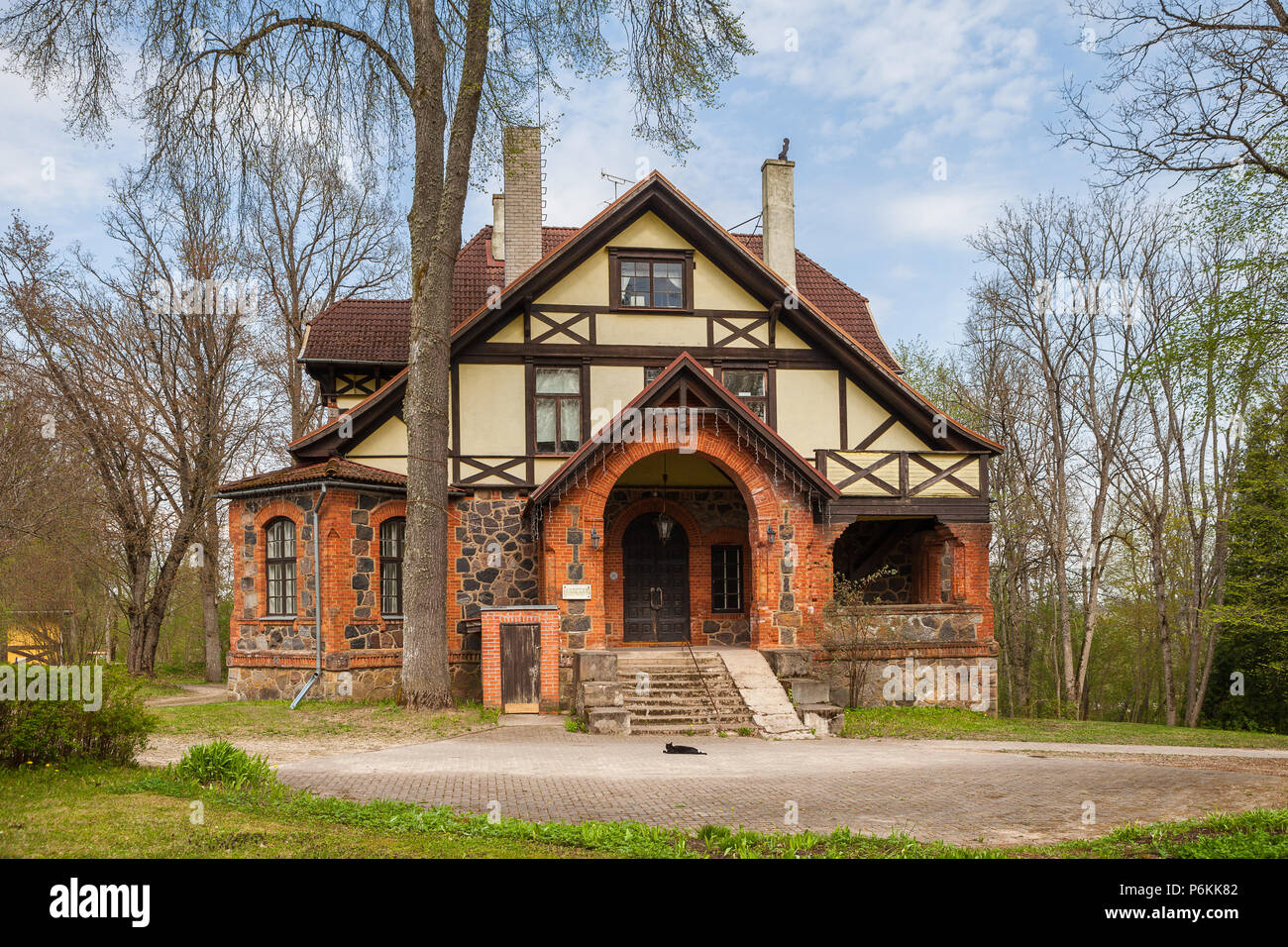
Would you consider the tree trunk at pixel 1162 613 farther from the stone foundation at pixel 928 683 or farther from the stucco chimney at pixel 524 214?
the stucco chimney at pixel 524 214

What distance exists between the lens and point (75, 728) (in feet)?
30.7

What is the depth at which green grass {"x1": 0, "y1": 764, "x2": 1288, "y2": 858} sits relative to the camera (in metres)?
6.48

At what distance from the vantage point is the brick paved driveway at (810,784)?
8242 mm

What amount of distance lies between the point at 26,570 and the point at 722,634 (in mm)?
15911

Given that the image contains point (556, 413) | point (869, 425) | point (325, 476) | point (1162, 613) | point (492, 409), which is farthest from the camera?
point (1162, 613)

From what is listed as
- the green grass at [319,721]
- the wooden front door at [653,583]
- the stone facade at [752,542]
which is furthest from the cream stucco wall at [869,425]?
the green grass at [319,721]

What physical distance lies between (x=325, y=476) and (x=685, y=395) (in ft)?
21.9

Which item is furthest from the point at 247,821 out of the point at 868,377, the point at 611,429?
the point at 868,377

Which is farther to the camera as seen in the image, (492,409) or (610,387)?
(610,387)

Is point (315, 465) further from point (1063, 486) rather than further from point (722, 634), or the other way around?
point (1063, 486)

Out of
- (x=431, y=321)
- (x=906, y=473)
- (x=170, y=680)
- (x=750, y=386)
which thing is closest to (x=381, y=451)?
(x=431, y=321)

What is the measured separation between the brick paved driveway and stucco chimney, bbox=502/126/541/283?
11.0 meters

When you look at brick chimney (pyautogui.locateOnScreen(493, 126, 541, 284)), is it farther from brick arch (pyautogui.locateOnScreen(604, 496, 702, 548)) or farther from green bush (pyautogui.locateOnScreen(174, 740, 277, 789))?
green bush (pyautogui.locateOnScreen(174, 740, 277, 789))

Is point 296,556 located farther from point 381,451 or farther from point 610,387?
point 610,387
